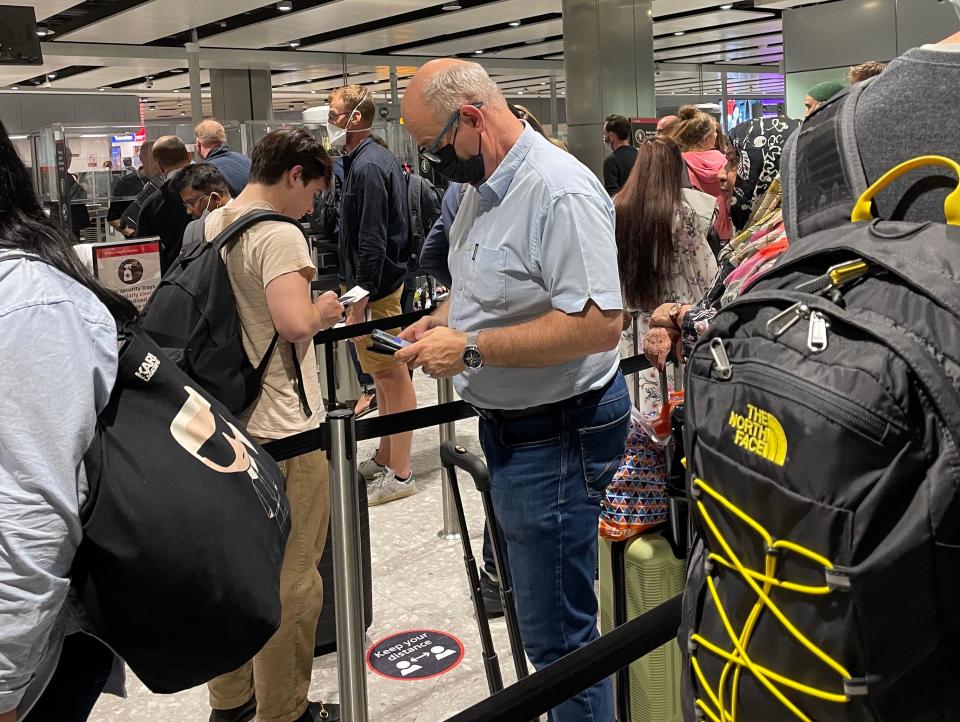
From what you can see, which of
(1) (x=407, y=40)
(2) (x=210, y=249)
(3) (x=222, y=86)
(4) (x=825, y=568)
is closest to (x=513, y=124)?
(2) (x=210, y=249)

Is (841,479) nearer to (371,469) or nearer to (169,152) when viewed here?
(371,469)

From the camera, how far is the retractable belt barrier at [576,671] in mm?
1431

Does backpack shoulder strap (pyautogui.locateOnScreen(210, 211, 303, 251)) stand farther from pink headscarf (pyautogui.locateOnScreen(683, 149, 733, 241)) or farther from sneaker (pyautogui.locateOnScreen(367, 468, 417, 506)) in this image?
pink headscarf (pyautogui.locateOnScreen(683, 149, 733, 241))

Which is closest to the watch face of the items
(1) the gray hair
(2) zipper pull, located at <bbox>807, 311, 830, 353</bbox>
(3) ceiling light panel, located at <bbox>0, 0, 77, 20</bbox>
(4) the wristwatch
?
(4) the wristwatch

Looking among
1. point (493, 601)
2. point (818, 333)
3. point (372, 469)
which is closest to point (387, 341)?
point (493, 601)

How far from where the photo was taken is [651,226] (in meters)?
3.91

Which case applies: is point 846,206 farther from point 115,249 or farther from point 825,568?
point 115,249

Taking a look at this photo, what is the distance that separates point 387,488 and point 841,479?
4.39 metres

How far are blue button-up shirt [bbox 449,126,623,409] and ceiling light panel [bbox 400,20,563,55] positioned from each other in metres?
17.4

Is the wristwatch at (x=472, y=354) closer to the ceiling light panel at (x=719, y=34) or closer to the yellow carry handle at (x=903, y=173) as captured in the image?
the yellow carry handle at (x=903, y=173)

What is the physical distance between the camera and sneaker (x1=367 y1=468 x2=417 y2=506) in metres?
5.05

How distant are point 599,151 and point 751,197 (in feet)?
26.2

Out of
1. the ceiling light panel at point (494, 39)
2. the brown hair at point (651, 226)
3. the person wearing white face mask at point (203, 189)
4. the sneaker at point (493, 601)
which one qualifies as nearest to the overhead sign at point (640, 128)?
the person wearing white face mask at point (203, 189)

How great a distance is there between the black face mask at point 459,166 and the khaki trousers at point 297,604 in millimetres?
951
